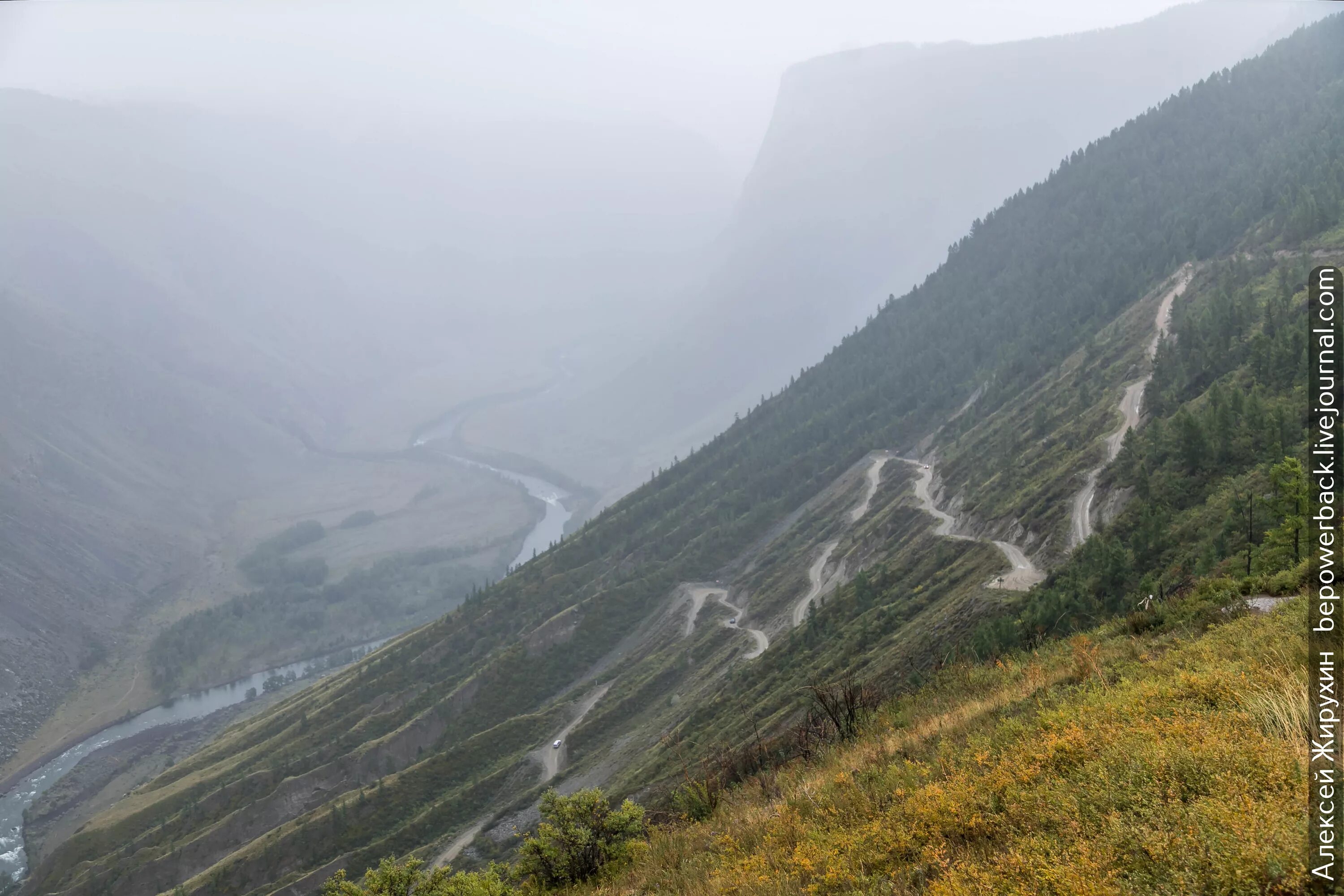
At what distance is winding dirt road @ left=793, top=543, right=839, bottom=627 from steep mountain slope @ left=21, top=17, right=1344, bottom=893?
1.00m

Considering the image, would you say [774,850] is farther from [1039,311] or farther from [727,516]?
[1039,311]

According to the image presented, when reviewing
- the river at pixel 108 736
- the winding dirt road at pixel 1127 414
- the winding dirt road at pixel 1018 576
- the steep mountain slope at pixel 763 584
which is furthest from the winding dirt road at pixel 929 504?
the river at pixel 108 736

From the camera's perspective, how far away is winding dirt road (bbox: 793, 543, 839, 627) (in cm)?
9875

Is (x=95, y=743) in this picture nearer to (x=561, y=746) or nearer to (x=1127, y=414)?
(x=561, y=746)

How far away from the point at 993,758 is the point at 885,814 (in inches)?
108

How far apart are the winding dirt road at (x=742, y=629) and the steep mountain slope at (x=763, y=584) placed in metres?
1.24

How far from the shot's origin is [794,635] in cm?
8281

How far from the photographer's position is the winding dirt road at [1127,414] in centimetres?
6353

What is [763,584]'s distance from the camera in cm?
11912

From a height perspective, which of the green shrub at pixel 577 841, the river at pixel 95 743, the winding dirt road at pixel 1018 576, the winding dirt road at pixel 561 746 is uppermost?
the river at pixel 95 743

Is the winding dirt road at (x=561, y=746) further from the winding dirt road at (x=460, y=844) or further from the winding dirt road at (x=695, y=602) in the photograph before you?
the winding dirt road at (x=695, y=602)

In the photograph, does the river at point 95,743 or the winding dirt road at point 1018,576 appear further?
the river at point 95,743

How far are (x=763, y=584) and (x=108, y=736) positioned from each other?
150149mm

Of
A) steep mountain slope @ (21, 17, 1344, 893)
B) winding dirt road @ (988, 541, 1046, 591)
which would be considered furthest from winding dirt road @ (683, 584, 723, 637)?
winding dirt road @ (988, 541, 1046, 591)
